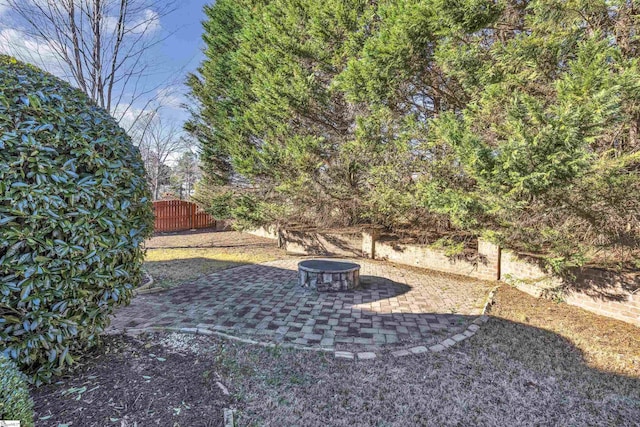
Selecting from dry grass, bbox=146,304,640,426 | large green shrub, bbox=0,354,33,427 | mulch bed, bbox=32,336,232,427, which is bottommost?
dry grass, bbox=146,304,640,426

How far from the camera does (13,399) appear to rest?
66.6 inches

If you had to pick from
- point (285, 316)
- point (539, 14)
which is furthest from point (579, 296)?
point (285, 316)

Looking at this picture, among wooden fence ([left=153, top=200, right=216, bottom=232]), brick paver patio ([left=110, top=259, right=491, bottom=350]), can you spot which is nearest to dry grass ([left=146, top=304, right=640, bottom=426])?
brick paver patio ([left=110, top=259, right=491, bottom=350])

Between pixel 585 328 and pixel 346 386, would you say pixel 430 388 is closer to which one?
pixel 346 386

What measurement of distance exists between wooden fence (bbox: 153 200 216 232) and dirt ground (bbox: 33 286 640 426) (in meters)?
13.4

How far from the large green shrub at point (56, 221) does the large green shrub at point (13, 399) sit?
84cm

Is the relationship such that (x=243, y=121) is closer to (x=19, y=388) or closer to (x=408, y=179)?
(x=408, y=179)

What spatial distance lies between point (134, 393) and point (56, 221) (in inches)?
65.3

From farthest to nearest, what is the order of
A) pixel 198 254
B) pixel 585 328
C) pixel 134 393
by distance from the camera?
pixel 198 254 < pixel 585 328 < pixel 134 393

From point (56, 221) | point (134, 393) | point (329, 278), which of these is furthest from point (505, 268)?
point (56, 221)

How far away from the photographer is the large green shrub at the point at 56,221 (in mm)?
2479

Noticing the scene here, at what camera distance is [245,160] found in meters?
9.85

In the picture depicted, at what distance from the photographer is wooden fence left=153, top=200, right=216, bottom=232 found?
16.2 metres

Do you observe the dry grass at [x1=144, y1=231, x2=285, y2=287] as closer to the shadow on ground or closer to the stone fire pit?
the stone fire pit
